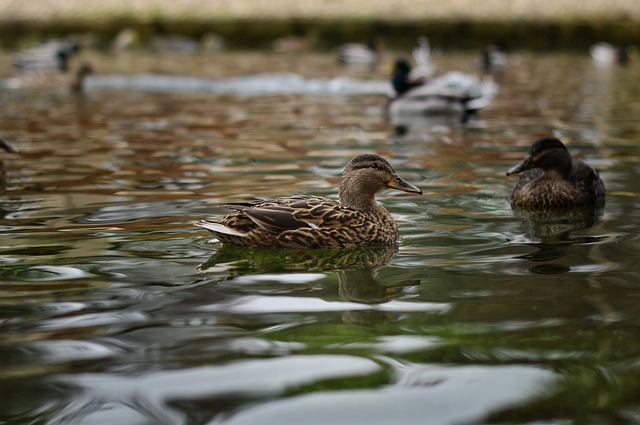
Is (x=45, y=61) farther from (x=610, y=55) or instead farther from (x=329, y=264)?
(x=329, y=264)

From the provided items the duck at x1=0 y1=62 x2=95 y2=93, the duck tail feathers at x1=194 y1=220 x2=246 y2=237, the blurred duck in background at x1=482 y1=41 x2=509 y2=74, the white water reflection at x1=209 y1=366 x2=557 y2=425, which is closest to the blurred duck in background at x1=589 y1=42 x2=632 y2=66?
the blurred duck in background at x1=482 y1=41 x2=509 y2=74

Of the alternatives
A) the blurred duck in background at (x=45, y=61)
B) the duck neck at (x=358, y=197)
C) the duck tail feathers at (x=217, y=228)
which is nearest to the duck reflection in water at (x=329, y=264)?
the duck tail feathers at (x=217, y=228)

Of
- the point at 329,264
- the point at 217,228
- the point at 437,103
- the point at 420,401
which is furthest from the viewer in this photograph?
the point at 437,103

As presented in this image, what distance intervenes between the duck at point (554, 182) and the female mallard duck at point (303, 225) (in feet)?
6.33

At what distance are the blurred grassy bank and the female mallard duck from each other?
93.2 ft

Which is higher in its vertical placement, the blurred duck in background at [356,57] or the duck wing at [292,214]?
the duck wing at [292,214]

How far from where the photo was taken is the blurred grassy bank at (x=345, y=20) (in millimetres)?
34531

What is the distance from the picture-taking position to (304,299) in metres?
5.54

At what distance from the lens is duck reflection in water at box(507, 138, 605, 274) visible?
27.2 feet

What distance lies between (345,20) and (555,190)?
95.6 ft

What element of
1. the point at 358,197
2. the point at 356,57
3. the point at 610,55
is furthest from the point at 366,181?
the point at 610,55

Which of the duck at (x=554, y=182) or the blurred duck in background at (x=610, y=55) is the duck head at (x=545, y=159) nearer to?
the duck at (x=554, y=182)

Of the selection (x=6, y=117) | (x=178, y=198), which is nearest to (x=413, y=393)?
(x=178, y=198)

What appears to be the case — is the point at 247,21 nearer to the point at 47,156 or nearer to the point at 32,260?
the point at 47,156
